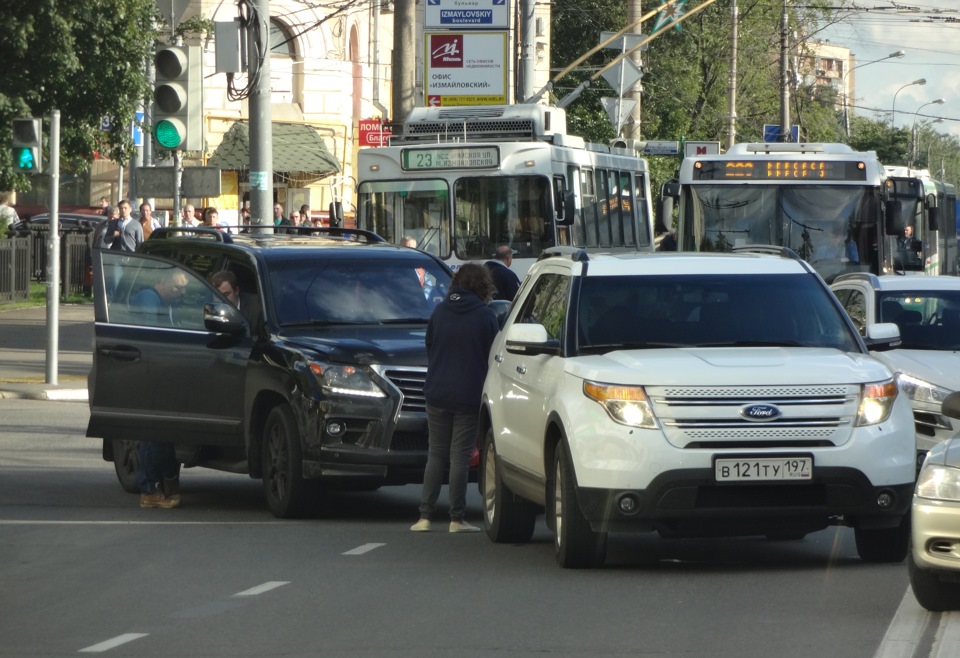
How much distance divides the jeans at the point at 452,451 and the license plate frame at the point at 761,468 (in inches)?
99.7

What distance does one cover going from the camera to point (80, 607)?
8570mm

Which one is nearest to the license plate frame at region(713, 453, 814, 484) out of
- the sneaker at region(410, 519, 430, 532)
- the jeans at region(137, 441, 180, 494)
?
the sneaker at region(410, 519, 430, 532)

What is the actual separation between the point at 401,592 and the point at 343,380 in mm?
2997

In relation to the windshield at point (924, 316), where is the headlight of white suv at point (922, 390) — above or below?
below

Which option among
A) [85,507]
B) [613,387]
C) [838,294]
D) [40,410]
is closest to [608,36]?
[40,410]

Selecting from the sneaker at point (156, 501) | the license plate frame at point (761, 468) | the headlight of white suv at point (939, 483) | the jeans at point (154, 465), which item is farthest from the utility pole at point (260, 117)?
the headlight of white suv at point (939, 483)

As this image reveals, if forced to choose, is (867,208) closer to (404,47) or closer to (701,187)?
(701,187)

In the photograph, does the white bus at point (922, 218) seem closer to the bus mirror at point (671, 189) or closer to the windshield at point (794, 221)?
the windshield at point (794, 221)

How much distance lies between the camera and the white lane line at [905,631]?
7.19 m

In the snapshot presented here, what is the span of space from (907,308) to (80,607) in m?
8.07

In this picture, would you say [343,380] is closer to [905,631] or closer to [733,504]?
[733,504]

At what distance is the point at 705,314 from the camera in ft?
33.0

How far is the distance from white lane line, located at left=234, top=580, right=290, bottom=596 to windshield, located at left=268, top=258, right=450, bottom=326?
11.3ft

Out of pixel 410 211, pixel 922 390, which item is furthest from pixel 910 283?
pixel 410 211
